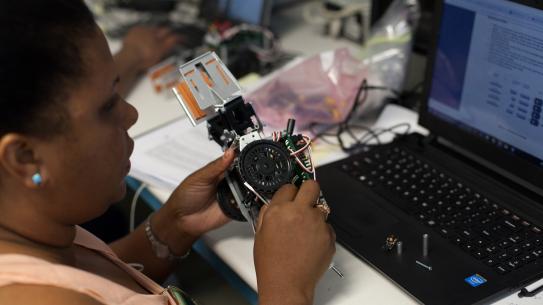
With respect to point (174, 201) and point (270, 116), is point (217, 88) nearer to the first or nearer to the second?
point (174, 201)

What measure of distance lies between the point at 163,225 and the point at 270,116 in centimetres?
39

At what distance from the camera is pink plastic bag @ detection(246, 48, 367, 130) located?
1267 mm

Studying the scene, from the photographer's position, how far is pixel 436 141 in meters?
1.12

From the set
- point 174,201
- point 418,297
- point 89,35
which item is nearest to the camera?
point 89,35

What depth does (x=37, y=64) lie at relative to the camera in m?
0.60

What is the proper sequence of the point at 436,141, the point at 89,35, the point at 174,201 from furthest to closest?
1. the point at 436,141
2. the point at 174,201
3. the point at 89,35

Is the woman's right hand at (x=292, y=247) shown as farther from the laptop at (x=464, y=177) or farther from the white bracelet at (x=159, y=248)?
the white bracelet at (x=159, y=248)

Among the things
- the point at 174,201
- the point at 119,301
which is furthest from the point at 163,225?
the point at 119,301

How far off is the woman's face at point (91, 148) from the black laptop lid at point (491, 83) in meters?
0.57

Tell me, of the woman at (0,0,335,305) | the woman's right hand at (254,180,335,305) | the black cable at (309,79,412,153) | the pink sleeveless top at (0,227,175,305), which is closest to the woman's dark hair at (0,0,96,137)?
the woman at (0,0,335,305)

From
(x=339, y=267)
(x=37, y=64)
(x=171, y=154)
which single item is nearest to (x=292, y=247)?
(x=339, y=267)

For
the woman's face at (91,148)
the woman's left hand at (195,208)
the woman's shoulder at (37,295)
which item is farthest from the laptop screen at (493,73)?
the woman's shoulder at (37,295)

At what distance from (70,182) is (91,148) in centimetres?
4

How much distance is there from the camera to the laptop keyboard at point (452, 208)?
33.0 inches
